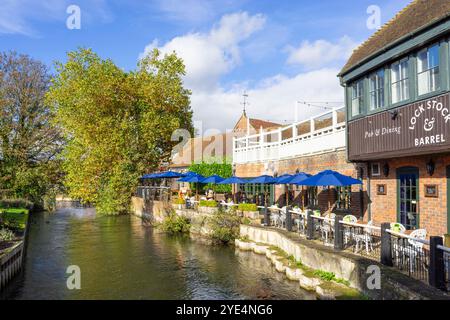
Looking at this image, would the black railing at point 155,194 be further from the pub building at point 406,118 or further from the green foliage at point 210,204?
the pub building at point 406,118

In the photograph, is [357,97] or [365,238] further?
[357,97]

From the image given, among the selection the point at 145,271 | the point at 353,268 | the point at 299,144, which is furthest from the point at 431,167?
the point at 145,271

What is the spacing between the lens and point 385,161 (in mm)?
13305

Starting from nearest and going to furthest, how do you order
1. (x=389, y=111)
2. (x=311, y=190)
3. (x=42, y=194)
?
1. (x=389, y=111)
2. (x=311, y=190)
3. (x=42, y=194)

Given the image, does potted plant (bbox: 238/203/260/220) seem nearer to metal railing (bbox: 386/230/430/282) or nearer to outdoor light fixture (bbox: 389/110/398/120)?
outdoor light fixture (bbox: 389/110/398/120)

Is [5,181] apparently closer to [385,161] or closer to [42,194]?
[42,194]

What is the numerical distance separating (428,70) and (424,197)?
3698 mm

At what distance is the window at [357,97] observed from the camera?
14098mm

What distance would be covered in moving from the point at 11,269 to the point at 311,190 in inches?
511

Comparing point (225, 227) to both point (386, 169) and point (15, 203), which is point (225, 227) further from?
point (15, 203)

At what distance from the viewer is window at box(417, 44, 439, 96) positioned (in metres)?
10.5

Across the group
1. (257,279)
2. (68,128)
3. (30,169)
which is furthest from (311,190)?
(30,169)

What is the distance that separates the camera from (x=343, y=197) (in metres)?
16.1

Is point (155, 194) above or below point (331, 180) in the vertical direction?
below
